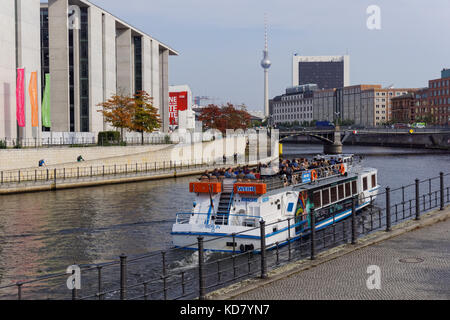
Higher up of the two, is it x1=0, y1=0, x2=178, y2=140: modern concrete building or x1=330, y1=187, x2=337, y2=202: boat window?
x1=0, y1=0, x2=178, y2=140: modern concrete building

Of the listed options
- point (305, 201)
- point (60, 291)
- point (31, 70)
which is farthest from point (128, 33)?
point (60, 291)

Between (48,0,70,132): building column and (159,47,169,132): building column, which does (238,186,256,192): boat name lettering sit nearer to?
(48,0,70,132): building column

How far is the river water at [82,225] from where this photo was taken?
25.2 m

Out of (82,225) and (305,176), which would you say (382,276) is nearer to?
(305,176)

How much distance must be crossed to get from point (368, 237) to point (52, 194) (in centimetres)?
3257

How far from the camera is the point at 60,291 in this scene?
65.9ft

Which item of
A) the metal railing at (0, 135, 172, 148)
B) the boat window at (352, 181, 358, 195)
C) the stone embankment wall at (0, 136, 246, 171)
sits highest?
the metal railing at (0, 135, 172, 148)

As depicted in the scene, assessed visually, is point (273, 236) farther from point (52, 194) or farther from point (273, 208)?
point (52, 194)

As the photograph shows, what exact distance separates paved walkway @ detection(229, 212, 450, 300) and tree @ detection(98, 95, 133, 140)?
196ft

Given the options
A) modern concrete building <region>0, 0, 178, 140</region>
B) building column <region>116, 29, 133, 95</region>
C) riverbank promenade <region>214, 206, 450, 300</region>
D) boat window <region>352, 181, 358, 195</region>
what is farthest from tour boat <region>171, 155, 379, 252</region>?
building column <region>116, 29, 133, 95</region>

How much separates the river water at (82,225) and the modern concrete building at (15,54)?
47.3ft

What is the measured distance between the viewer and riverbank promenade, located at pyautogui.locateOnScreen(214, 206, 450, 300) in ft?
41.8

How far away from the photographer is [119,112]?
7450 centimetres

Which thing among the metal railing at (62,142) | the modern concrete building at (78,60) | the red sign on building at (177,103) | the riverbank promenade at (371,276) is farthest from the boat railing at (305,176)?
the red sign on building at (177,103)
